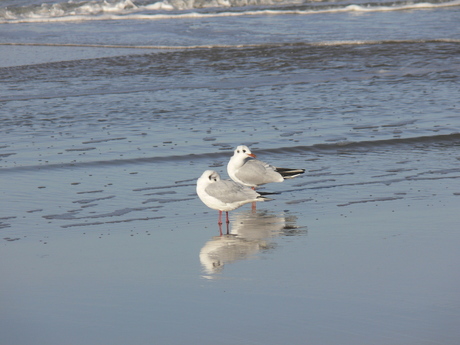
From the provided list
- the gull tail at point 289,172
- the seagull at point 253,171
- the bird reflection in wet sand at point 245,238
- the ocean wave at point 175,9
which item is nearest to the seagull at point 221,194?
the bird reflection in wet sand at point 245,238

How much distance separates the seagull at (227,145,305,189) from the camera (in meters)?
7.71

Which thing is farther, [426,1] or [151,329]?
[426,1]

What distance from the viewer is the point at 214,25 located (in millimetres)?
24547

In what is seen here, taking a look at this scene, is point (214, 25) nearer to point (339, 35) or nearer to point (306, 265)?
point (339, 35)

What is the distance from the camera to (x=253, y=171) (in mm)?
7754

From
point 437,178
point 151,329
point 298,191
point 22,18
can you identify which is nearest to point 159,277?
point 151,329

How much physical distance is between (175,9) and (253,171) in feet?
78.5

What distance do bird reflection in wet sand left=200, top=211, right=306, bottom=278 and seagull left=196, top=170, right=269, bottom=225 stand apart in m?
0.19

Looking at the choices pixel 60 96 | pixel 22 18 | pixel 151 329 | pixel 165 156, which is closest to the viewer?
pixel 151 329

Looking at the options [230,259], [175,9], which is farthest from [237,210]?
[175,9]

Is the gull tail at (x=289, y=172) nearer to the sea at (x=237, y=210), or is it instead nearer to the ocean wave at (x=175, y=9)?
the sea at (x=237, y=210)

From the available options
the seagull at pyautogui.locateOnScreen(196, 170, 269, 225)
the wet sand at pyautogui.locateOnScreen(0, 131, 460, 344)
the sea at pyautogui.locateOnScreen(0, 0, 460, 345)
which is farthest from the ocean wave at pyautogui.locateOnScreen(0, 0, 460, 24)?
the seagull at pyautogui.locateOnScreen(196, 170, 269, 225)

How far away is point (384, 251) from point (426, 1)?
2324cm

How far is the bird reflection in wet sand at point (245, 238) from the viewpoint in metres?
5.62
